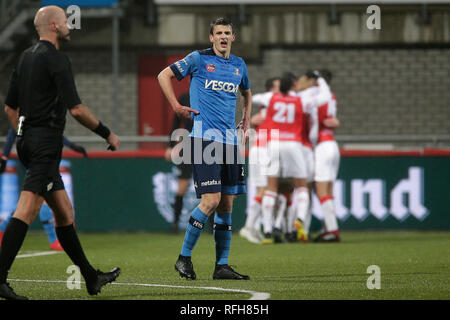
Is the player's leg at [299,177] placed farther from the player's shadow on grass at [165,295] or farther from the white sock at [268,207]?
the player's shadow on grass at [165,295]

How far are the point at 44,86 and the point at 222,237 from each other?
2.43 m

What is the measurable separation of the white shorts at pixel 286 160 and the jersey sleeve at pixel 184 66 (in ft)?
17.2

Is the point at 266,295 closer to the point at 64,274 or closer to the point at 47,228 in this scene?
the point at 64,274

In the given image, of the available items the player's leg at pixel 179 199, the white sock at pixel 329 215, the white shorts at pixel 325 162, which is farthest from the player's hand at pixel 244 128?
the player's leg at pixel 179 199

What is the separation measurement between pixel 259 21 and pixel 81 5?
418cm

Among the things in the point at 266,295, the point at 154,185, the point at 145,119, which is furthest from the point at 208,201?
the point at 145,119

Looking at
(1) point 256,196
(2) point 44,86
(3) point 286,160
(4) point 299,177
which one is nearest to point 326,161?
(4) point 299,177

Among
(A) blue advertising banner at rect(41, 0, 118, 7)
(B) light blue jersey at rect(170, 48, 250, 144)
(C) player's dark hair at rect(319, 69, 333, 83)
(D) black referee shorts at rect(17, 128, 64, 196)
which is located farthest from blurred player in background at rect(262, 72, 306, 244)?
(A) blue advertising banner at rect(41, 0, 118, 7)

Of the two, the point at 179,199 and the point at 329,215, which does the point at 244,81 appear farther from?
the point at 179,199

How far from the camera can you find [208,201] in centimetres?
810

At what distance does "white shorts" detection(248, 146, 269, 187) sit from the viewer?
539 inches

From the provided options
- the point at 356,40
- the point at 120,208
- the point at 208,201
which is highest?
the point at 356,40

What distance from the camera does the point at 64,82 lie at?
6512 millimetres

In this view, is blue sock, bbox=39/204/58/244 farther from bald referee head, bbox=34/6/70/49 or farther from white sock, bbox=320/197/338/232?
bald referee head, bbox=34/6/70/49
